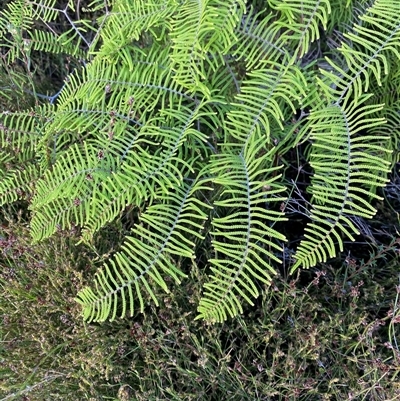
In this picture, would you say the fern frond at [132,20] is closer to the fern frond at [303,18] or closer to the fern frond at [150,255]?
the fern frond at [303,18]

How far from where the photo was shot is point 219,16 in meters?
0.88

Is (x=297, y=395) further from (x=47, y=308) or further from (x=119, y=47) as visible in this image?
(x=119, y=47)

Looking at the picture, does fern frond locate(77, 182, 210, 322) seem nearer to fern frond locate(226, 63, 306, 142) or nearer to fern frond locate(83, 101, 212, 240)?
fern frond locate(83, 101, 212, 240)

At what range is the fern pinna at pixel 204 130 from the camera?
836mm

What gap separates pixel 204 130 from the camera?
3.40 feet

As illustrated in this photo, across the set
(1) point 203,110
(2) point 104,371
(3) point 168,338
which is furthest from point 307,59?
(2) point 104,371

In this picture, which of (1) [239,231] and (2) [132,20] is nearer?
(1) [239,231]

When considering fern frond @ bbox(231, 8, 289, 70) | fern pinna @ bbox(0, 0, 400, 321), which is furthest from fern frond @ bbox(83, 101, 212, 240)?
fern frond @ bbox(231, 8, 289, 70)

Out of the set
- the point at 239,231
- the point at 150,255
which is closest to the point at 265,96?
the point at 239,231

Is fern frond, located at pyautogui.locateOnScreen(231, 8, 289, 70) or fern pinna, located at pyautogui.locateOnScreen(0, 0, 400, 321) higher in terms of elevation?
fern frond, located at pyautogui.locateOnScreen(231, 8, 289, 70)

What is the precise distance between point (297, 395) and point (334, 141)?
505 millimetres

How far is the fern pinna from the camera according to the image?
84 cm

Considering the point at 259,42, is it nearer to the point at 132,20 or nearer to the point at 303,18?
the point at 303,18

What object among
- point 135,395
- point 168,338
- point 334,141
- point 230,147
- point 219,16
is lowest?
point 135,395
